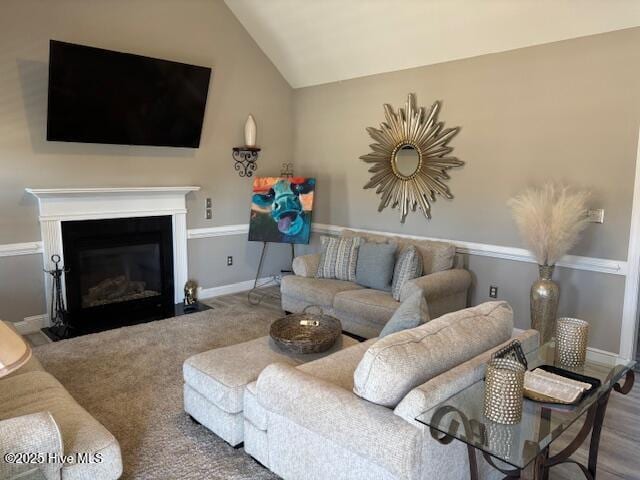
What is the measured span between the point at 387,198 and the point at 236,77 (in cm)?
221

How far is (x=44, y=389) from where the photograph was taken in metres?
2.24

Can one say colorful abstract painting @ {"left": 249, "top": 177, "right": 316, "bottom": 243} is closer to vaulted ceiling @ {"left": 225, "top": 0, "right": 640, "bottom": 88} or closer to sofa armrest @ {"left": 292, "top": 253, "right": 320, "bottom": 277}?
sofa armrest @ {"left": 292, "top": 253, "right": 320, "bottom": 277}

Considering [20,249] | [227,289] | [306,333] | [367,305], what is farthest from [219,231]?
[306,333]

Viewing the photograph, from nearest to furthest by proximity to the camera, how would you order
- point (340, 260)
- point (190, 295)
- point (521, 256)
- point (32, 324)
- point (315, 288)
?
point (521, 256) < point (32, 324) < point (315, 288) < point (340, 260) < point (190, 295)

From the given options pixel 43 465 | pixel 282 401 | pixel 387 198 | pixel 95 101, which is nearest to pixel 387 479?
pixel 282 401

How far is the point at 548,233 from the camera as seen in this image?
352cm

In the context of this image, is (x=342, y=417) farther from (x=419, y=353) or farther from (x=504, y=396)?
(x=504, y=396)

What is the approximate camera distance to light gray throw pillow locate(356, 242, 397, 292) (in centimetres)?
A: 426

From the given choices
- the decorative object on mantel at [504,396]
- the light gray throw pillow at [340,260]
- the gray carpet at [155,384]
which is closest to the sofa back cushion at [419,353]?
the decorative object on mantel at [504,396]

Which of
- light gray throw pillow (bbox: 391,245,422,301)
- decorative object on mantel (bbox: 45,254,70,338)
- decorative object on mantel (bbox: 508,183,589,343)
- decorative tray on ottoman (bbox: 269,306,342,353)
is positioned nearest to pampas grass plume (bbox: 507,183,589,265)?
decorative object on mantel (bbox: 508,183,589,343)

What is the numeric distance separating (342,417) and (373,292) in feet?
7.88

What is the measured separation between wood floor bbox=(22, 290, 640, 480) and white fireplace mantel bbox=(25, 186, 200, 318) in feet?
12.9

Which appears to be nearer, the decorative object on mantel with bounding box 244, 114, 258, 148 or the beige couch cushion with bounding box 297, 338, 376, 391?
the beige couch cushion with bounding box 297, 338, 376, 391

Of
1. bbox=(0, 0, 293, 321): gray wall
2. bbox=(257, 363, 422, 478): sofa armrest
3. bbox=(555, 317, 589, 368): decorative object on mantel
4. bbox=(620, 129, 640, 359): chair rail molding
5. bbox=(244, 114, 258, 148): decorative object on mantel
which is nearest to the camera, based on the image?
bbox=(257, 363, 422, 478): sofa armrest
